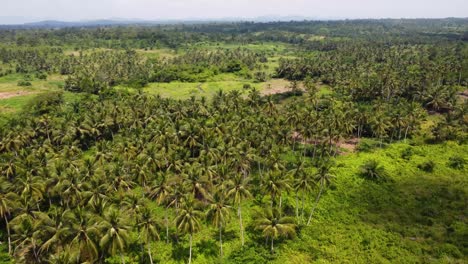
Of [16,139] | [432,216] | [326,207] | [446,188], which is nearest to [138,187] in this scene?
[16,139]

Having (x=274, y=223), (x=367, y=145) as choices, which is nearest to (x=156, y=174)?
(x=274, y=223)

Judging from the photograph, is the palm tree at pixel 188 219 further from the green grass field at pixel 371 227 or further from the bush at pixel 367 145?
the bush at pixel 367 145

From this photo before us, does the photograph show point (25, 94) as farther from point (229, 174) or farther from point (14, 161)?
point (229, 174)

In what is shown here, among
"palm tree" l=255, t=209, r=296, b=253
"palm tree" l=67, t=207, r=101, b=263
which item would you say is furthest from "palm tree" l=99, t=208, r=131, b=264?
"palm tree" l=255, t=209, r=296, b=253

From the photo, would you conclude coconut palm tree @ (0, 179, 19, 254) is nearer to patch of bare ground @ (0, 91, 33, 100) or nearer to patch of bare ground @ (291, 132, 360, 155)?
patch of bare ground @ (291, 132, 360, 155)

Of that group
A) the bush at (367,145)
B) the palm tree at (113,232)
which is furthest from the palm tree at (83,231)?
the bush at (367,145)

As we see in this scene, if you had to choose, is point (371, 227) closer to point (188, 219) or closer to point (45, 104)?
point (188, 219)
